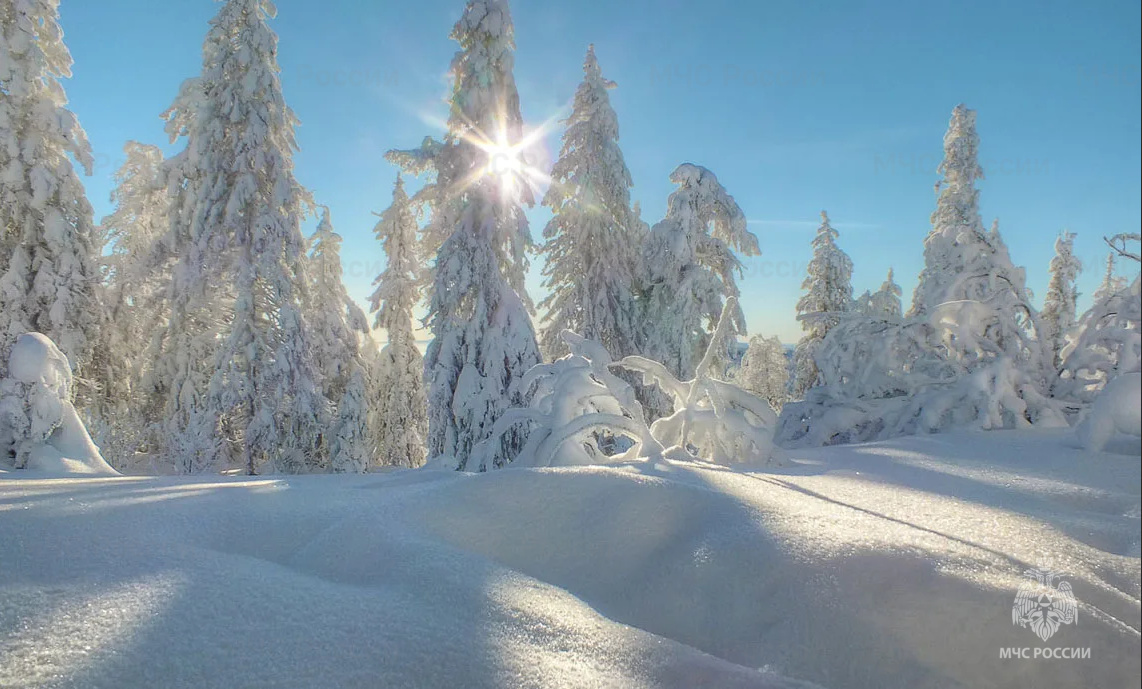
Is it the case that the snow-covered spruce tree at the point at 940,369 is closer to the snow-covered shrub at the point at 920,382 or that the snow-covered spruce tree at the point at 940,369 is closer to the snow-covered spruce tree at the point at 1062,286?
the snow-covered shrub at the point at 920,382

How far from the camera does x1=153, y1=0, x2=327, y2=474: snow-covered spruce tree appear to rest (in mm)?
13242

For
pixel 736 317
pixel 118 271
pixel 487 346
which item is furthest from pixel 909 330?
pixel 118 271

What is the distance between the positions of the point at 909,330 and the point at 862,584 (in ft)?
15.9

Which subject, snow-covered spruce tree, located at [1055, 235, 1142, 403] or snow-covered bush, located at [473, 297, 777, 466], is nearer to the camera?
snow-covered spruce tree, located at [1055, 235, 1142, 403]

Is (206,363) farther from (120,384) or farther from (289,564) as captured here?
(289,564)

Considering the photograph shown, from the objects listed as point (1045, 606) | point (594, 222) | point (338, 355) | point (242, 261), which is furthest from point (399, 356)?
point (1045, 606)

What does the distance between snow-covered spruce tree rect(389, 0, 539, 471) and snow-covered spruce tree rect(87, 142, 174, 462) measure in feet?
23.9

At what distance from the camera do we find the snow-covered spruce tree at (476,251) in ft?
39.5

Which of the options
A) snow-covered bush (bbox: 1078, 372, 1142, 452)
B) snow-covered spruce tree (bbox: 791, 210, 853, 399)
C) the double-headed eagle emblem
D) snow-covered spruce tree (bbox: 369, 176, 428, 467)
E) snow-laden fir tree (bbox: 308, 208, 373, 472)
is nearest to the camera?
snow-covered bush (bbox: 1078, 372, 1142, 452)

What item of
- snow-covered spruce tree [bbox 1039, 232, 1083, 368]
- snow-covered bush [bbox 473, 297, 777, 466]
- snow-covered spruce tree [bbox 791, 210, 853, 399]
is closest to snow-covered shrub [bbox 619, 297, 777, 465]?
snow-covered bush [bbox 473, 297, 777, 466]

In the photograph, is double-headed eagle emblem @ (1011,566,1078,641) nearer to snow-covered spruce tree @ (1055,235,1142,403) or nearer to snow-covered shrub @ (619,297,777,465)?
snow-covered spruce tree @ (1055,235,1142,403)

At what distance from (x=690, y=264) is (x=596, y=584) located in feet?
47.3

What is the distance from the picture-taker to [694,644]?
1.55m

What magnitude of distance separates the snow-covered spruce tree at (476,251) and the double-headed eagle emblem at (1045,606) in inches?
433
